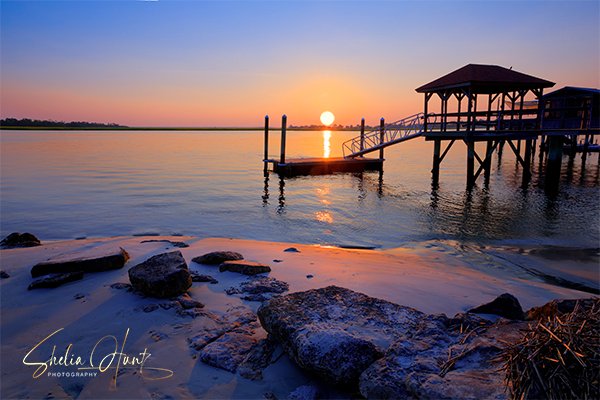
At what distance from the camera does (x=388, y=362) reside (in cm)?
301

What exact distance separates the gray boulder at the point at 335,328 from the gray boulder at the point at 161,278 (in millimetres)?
1550

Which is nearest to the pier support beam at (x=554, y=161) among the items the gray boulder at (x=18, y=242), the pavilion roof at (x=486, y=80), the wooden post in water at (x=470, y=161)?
the pavilion roof at (x=486, y=80)

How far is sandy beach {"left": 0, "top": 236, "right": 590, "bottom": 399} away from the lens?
3.25 meters

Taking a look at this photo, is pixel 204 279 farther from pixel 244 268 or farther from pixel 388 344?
pixel 388 344

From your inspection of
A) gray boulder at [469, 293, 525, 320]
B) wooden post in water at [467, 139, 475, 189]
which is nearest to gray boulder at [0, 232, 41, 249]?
gray boulder at [469, 293, 525, 320]

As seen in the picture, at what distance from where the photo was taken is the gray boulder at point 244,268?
6164 mm

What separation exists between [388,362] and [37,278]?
16.9 ft

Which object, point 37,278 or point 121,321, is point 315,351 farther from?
point 37,278

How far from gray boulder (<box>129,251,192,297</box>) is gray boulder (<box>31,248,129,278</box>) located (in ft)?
3.70

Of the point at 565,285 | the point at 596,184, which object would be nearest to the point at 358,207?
the point at 565,285

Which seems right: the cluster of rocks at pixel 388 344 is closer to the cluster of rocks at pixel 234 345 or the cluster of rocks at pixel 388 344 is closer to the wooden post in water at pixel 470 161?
the cluster of rocks at pixel 234 345

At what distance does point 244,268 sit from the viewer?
243 inches

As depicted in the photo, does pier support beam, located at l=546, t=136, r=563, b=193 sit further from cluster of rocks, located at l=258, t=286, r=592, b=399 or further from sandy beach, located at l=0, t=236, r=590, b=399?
cluster of rocks, located at l=258, t=286, r=592, b=399

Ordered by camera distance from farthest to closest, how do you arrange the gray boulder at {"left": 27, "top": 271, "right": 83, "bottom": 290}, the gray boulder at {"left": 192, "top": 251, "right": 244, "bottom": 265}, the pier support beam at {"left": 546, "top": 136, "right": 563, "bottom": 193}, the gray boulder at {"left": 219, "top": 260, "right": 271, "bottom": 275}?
the pier support beam at {"left": 546, "top": 136, "right": 563, "bottom": 193}
the gray boulder at {"left": 192, "top": 251, "right": 244, "bottom": 265}
the gray boulder at {"left": 219, "top": 260, "right": 271, "bottom": 275}
the gray boulder at {"left": 27, "top": 271, "right": 83, "bottom": 290}
